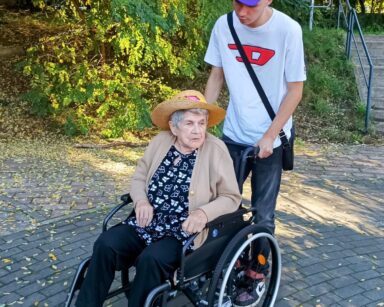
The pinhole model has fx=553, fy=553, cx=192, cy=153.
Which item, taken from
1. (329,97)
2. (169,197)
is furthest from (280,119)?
(329,97)

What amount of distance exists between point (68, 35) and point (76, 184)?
311 cm

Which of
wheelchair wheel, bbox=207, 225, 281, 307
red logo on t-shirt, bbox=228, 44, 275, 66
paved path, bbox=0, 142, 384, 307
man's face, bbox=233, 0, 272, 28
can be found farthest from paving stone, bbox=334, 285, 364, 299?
man's face, bbox=233, 0, 272, 28

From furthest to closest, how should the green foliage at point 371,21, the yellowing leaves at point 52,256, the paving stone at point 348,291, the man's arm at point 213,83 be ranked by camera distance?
the green foliage at point 371,21, the yellowing leaves at point 52,256, the paving stone at point 348,291, the man's arm at point 213,83

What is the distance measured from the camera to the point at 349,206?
5.66m

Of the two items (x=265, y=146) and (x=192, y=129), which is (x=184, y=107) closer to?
(x=192, y=129)

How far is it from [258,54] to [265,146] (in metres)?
0.54

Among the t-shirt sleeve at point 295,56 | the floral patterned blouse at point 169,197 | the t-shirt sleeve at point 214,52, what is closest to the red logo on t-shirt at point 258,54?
the t-shirt sleeve at point 295,56

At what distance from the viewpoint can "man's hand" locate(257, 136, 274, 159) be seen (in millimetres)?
3160

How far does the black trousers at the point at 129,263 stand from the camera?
281cm

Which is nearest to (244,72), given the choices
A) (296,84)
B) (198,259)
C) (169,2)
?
(296,84)

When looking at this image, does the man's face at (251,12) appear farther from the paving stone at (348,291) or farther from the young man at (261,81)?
the paving stone at (348,291)

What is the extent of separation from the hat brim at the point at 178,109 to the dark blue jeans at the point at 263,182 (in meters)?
0.30

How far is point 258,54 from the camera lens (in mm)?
3205

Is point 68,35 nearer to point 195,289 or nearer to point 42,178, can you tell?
point 42,178
